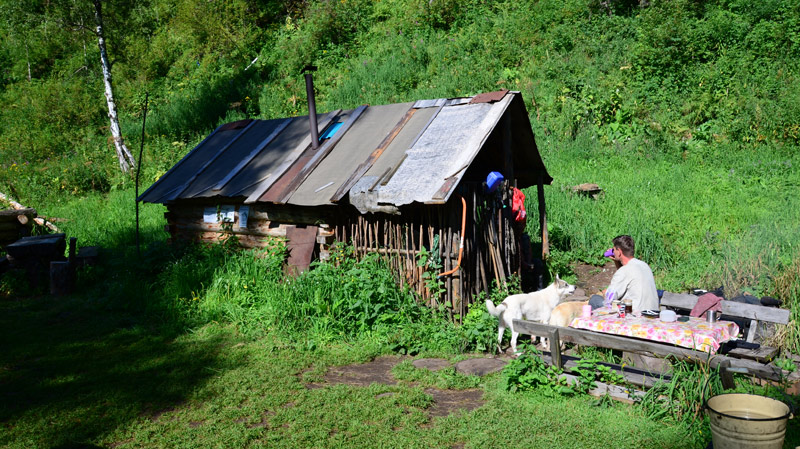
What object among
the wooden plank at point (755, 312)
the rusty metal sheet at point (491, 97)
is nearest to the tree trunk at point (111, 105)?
the rusty metal sheet at point (491, 97)

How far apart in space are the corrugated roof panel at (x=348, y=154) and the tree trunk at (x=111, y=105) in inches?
474

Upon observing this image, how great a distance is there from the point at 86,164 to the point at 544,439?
19713 mm

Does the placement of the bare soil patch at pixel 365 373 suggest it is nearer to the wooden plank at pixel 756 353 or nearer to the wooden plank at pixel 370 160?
the wooden plank at pixel 370 160

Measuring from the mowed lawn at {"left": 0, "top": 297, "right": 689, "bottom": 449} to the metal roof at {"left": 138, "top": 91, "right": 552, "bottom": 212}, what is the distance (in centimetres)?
216

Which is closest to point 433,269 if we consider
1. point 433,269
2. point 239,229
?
point 433,269

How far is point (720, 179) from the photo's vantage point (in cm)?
1245

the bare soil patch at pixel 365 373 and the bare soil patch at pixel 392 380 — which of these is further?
the bare soil patch at pixel 365 373

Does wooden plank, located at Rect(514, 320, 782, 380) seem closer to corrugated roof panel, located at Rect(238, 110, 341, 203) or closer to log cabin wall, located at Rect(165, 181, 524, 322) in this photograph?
log cabin wall, located at Rect(165, 181, 524, 322)

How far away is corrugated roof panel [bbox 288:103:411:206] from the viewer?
332 inches

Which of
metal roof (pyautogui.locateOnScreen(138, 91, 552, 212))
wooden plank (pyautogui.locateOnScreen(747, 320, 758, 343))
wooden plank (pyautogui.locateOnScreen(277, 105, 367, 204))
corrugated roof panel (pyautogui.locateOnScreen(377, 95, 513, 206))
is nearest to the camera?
wooden plank (pyautogui.locateOnScreen(747, 320, 758, 343))

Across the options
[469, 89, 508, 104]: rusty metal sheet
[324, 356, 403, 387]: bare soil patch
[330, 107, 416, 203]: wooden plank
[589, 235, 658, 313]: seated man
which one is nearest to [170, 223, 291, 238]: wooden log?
[330, 107, 416, 203]: wooden plank

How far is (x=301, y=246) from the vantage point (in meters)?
8.78

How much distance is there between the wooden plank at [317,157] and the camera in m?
8.79

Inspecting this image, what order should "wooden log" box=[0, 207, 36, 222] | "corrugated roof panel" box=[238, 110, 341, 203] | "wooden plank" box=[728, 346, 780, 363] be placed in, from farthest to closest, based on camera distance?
"wooden log" box=[0, 207, 36, 222], "corrugated roof panel" box=[238, 110, 341, 203], "wooden plank" box=[728, 346, 780, 363]
